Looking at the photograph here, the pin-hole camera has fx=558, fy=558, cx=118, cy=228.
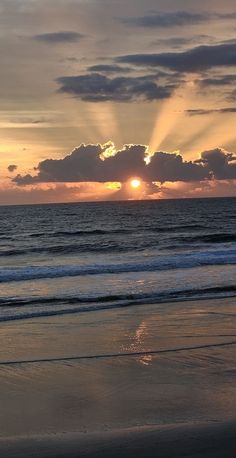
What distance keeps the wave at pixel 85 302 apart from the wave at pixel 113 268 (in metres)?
6.40

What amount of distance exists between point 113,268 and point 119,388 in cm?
1756

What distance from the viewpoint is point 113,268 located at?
81.5 feet

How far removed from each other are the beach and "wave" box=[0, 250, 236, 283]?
11031 mm

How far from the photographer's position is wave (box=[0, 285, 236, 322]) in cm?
1386

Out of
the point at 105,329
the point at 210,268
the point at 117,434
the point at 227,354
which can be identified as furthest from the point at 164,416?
the point at 210,268

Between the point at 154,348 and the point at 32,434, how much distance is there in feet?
13.1

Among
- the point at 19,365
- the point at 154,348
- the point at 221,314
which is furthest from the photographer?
the point at 221,314

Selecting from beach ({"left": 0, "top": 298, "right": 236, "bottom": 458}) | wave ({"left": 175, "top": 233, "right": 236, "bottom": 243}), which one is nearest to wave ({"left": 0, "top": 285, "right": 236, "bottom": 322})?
beach ({"left": 0, "top": 298, "right": 236, "bottom": 458})

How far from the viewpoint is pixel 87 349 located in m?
9.54

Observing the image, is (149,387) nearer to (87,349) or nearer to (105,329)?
(87,349)

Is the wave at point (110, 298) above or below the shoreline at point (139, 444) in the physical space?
above

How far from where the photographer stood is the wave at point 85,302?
546 inches

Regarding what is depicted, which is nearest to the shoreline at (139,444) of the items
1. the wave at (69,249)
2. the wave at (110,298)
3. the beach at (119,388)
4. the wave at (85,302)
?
the beach at (119,388)

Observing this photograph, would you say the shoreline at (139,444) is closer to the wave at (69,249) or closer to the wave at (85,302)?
the wave at (85,302)
